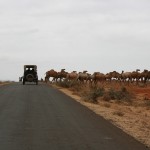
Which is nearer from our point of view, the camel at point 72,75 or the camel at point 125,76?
the camel at point 125,76

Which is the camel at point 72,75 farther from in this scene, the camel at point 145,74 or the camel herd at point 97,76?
the camel at point 145,74

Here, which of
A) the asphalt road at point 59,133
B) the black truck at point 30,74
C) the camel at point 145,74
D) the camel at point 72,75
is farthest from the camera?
the camel at point 72,75

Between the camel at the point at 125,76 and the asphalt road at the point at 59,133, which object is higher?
the camel at the point at 125,76

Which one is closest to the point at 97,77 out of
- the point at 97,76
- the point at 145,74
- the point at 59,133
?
the point at 97,76

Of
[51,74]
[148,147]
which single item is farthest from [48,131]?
[51,74]

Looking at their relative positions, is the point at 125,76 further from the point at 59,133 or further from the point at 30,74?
the point at 59,133

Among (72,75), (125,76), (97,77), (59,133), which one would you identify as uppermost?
(72,75)

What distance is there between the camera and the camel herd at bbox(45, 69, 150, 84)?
81188 mm

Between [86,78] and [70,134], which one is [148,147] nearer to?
[70,134]

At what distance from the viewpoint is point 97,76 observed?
86.2 meters

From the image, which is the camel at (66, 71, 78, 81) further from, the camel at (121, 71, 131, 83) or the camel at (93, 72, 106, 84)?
the camel at (121, 71, 131, 83)

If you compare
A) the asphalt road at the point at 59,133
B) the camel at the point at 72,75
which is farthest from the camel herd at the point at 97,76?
the asphalt road at the point at 59,133

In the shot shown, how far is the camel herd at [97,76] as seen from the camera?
3196 inches

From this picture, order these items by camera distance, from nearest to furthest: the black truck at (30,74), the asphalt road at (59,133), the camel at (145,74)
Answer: the asphalt road at (59,133), the black truck at (30,74), the camel at (145,74)
